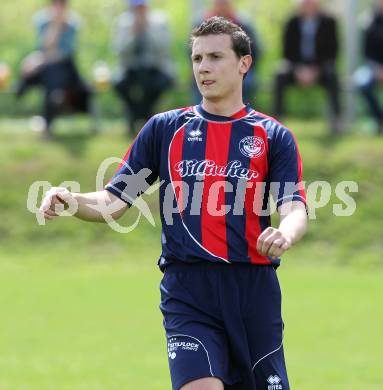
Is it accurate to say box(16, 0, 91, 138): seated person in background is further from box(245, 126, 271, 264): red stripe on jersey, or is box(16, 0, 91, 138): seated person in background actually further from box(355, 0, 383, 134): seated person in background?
box(245, 126, 271, 264): red stripe on jersey

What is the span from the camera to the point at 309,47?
16.8 meters

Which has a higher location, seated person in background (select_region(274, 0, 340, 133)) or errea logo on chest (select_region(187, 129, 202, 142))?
seated person in background (select_region(274, 0, 340, 133))

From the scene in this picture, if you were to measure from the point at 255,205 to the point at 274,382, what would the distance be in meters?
0.86

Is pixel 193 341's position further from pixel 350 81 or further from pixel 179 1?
pixel 179 1

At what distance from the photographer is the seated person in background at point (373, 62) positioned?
17.0m

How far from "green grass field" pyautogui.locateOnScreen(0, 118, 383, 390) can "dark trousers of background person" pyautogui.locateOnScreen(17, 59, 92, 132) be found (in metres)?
0.51

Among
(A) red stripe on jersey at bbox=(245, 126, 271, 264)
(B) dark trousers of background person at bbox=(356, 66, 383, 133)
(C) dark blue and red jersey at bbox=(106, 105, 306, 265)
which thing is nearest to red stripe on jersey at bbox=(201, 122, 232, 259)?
(C) dark blue and red jersey at bbox=(106, 105, 306, 265)

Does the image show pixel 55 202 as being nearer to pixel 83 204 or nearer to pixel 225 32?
pixel 83 204

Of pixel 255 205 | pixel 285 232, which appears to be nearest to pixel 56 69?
pixel 255 205

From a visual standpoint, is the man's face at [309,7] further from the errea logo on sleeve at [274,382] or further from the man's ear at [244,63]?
the errea logo on sleeve at [274,382]

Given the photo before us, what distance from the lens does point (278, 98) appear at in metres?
17.3

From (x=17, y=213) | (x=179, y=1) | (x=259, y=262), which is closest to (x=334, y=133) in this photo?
(x=17, y=213)

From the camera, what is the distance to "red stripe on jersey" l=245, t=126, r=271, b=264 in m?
5.75

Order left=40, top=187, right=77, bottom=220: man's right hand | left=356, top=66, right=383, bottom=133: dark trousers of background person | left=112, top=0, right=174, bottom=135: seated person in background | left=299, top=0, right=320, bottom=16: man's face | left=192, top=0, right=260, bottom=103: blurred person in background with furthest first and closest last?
1. left=356, top=66, right=383, bottom=133: dark trousers of background person
2. left=112, top=0, right=174, bottom=135: seated person in background
3. left=299, top=0, right=320, bottom=16: man's face
4. left=192, top=0, right=260, bottom=103: blurred person in background
5. left=40, top=187, right=77, bottom=220: man's right hand
